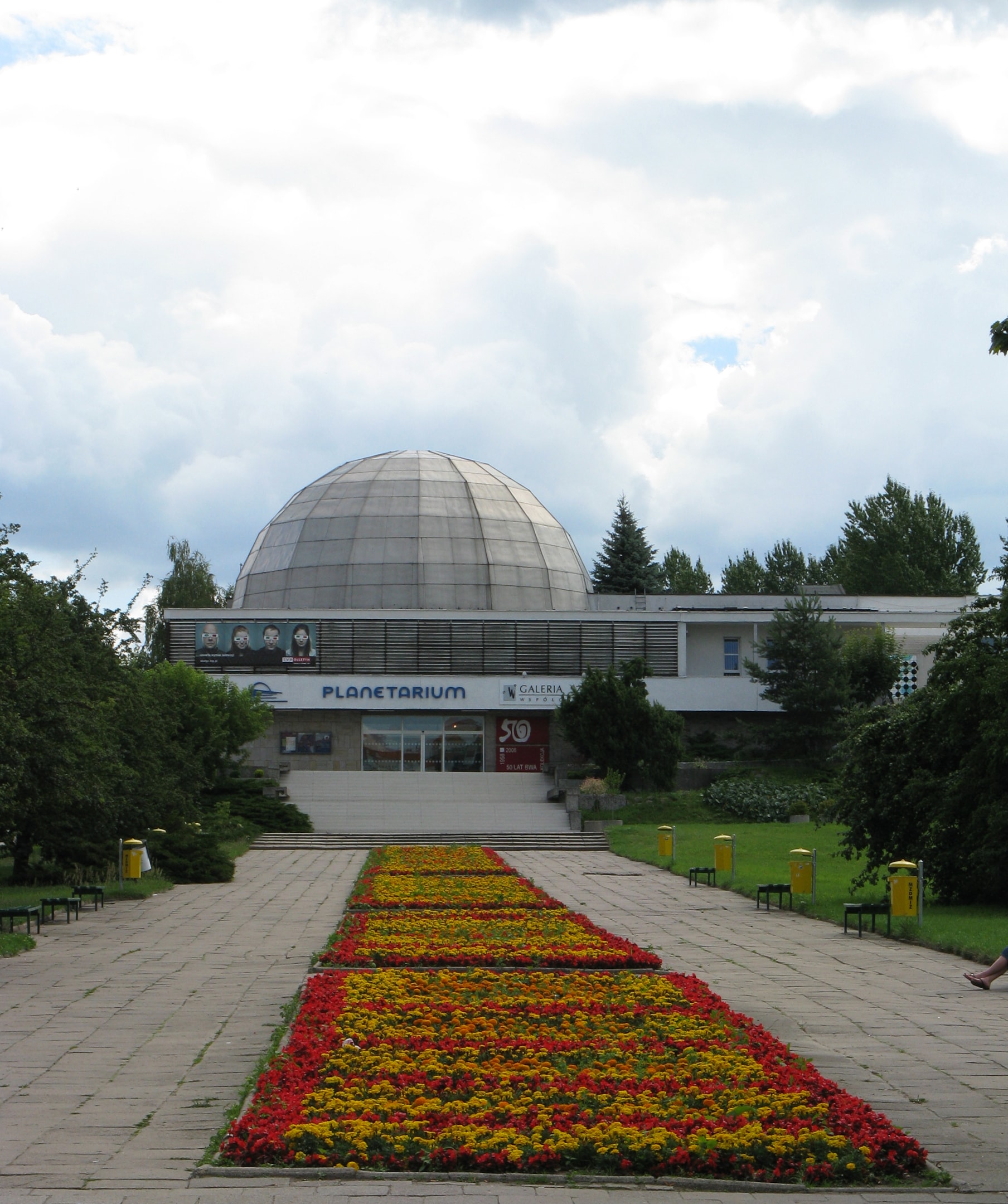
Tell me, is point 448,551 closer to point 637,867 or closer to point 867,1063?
point 637,867

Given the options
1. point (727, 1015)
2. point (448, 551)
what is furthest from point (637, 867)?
point (448, 551)

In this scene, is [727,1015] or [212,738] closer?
[727,1015]

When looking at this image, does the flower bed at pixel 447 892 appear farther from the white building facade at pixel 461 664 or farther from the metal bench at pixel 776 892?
the white building facade at pixel 461 664

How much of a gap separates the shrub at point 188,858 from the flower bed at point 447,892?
258 cm

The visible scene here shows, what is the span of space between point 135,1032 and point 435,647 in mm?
41524

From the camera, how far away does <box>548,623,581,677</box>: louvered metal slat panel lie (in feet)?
163

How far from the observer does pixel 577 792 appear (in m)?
37.7

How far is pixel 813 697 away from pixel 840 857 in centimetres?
1974

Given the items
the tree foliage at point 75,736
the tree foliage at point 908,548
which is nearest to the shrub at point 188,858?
the tree foliage at point 75,736

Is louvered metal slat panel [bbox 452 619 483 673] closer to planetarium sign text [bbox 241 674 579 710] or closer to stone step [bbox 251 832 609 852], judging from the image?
planetarium sign text [bbox 241 674 579 710]

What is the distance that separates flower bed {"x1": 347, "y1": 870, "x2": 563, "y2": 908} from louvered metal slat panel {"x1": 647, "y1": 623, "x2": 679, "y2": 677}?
28.5m

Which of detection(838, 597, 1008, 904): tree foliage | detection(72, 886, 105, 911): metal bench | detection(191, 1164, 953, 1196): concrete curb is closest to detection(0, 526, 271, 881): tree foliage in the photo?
detection(72, 886, 105, 911): metal bench

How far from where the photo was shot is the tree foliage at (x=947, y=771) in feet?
51.2

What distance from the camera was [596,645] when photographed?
50.1 m
